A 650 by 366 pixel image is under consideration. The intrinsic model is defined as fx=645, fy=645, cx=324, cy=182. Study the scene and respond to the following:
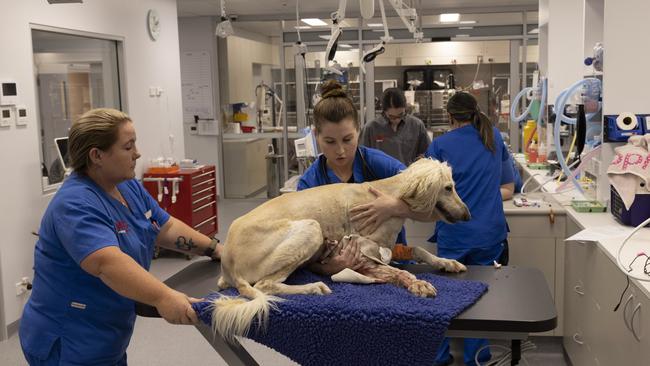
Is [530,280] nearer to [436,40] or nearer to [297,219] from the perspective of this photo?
[297,219]

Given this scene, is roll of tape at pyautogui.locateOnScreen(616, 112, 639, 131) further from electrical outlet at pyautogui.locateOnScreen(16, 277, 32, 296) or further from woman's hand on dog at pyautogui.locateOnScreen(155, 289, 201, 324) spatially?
electrical outlet at pyautogui.locateOnScreen(16, 277, 32, 296)

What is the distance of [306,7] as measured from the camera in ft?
27.8

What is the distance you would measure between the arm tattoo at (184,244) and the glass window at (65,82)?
277cm

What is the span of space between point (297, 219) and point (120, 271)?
525 mm

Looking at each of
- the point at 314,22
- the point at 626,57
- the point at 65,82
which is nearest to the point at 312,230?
the point at 626,57

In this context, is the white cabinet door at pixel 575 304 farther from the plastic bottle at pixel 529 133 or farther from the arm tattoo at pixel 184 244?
the plastic bottle at pixel 529 133

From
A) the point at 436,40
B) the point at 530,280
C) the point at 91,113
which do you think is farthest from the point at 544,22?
the point at 91,113

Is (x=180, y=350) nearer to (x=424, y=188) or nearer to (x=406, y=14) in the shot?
(x=424, y=188)

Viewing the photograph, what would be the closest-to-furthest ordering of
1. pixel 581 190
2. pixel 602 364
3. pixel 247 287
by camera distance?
1. pixel 247 287
2. pixel 602 364
3. pixel 581 190

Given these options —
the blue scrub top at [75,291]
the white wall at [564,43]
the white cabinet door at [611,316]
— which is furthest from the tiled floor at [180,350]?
the white wall at [564,43]

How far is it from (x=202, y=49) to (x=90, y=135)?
23.9ft

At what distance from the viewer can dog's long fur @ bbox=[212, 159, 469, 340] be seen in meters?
1.86

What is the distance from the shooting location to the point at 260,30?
9.36m

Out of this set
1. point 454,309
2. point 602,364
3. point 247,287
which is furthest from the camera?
point 602,364
